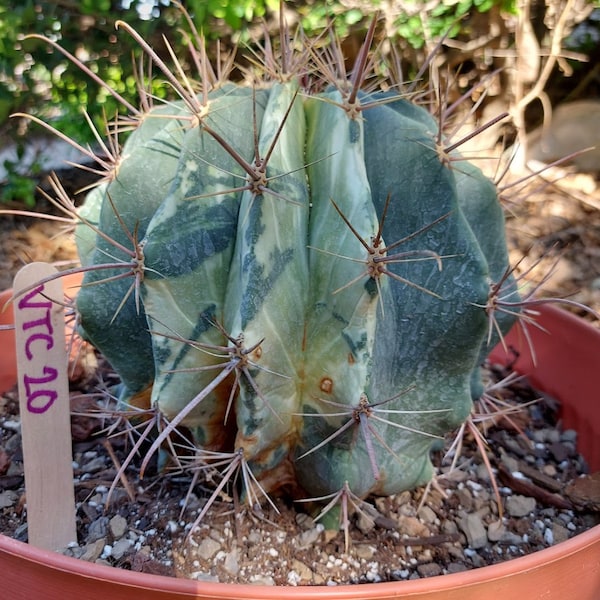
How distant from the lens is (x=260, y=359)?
0.73m

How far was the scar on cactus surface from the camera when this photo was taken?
2.39 feet

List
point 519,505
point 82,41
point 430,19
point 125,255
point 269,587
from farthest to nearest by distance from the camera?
point 430,19, point 82,41, point 519,505, point 125,255, point 269,587

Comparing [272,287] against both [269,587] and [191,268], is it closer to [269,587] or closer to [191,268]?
[191,268]

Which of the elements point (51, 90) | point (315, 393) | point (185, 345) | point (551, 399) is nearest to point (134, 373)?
point (185, 345)

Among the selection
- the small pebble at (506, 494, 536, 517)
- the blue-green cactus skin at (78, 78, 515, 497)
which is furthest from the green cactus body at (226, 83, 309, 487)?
the small pebble at (506, 494, 536, 517)

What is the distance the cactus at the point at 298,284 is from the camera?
2.39 ft

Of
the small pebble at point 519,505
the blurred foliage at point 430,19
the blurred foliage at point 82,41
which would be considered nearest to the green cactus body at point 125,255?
the small pebble at point 519,505

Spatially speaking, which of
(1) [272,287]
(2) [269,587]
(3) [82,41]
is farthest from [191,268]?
(3) [82,41]

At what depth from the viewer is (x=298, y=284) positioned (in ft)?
2.50

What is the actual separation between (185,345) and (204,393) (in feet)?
0.25

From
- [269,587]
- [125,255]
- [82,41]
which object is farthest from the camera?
[82,41]

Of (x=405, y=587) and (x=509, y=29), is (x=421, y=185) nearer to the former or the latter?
(x=405, y=587)

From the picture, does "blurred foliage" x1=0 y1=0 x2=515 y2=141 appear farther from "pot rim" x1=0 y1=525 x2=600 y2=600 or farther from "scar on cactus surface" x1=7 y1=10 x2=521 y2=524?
"pot rim" x1=0 y1=525 x2=600 y2=600

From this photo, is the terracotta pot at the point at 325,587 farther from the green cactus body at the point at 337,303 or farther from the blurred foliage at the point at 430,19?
the blurred foliage at the point at 430,19
